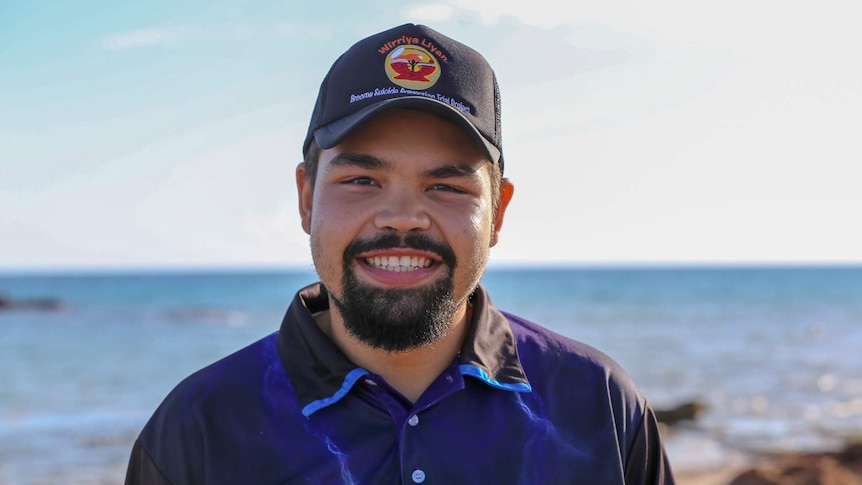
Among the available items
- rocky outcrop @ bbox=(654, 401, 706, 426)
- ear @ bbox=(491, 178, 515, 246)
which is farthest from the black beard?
rocky outcrop @ bbox=(654, 401, 706, 426)

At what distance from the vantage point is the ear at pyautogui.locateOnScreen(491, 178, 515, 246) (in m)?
2.57

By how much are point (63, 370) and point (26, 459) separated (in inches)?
348

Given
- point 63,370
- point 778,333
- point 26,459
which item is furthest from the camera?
point 778,333

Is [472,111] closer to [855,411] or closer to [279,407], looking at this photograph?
[279,407]

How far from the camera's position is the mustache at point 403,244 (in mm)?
2221

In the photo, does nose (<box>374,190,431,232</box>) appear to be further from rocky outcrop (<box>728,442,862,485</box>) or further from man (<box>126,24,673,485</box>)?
rocky outcrop (<box>728,442,862,485</box>)

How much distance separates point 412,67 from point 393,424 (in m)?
1.00

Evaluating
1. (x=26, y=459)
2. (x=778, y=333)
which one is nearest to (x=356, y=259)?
(x=26, y=459)

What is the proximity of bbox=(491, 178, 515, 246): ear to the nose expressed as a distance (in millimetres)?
379

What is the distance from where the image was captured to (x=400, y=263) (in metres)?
2.26

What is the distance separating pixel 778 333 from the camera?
24.8 meters

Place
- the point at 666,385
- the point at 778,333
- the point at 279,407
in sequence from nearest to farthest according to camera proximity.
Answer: the point at 279,407
the point at 666,385
the point at 778,333

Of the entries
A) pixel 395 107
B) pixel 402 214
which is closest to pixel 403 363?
pixel 402 214

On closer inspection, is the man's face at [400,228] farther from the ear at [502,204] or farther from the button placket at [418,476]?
the button placket at [418,476]
